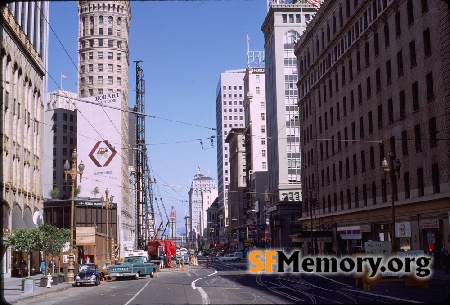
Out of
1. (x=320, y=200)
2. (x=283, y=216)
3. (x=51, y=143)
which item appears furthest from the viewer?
(x=51, y=143)

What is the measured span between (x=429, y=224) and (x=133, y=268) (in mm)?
25431

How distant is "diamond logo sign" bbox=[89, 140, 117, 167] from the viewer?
410 feet

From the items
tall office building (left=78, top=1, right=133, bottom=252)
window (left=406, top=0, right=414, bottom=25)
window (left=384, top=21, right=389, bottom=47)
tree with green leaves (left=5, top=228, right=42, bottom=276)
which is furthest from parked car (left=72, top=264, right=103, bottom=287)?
tall office building (left=78, top=1, right=133, bottom=252)

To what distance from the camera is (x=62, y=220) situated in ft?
327

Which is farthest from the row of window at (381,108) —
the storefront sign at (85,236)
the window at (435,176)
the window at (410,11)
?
the storefront sign at (85,236)

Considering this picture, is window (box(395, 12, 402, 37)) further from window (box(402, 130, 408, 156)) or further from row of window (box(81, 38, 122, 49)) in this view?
row of window (box(81, 38, 122, 49))

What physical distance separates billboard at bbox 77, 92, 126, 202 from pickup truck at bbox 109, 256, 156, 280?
73.5m

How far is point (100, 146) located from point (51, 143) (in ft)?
101

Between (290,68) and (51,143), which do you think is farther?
(51,143)

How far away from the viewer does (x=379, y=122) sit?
192ft

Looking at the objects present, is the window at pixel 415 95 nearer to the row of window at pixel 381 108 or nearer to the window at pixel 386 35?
the row of window at pixel 381 108

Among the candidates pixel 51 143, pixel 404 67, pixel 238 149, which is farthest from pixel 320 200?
pixel 238 149

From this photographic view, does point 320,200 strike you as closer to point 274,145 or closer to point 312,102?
point 312,102

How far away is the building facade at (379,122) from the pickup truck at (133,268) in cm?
1970
